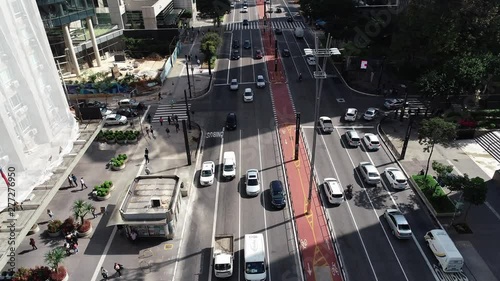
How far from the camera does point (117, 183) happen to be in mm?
45500

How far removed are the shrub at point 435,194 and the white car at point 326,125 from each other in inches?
573

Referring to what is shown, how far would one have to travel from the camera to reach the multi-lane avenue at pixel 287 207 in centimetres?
3391

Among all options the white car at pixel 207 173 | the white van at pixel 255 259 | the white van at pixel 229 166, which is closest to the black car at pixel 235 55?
the white van at pixel 229 166

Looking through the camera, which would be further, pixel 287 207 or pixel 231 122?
pixel 231 122

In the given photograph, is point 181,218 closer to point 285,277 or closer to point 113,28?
point 285,277

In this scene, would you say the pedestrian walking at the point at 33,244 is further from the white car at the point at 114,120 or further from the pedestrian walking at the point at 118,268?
the white car at the point at 114,120

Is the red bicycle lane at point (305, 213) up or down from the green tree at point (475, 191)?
down

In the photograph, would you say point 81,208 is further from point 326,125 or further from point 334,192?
point 326,125

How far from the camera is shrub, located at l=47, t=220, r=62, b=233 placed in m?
37.4

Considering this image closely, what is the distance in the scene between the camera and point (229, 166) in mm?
45844

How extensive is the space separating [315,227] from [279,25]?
9180cm

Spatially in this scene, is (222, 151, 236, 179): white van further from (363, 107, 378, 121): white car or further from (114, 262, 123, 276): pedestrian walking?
(363, 107, 378, 121): white car

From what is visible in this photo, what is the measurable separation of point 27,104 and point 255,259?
25.5m

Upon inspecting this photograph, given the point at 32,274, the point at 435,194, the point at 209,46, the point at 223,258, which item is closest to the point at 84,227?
the point at 32,274
